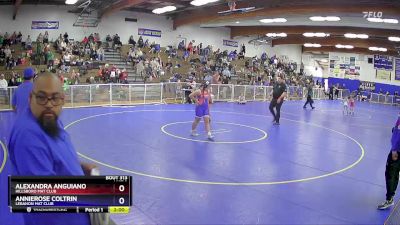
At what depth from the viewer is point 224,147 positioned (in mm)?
12664

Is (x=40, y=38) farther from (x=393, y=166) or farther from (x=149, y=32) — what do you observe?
(x=393, y=166)

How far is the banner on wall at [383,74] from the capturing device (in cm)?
4547

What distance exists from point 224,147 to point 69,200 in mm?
10438

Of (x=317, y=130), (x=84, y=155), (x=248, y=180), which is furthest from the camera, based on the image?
(x=317, y=130)

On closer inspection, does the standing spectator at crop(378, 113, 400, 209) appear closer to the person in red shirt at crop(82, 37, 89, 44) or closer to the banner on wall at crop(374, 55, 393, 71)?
the person in red shirt at crop(82, 37, 89, 44)

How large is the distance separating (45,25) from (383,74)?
1505 inches

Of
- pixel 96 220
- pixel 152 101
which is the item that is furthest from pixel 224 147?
pixel 152 101

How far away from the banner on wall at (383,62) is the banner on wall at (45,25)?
3668cm

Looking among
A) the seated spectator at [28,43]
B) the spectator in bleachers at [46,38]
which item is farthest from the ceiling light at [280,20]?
the seated spectator at [28,43]

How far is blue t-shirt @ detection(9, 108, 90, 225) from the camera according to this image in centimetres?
238

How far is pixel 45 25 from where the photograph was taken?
28922 millimetres

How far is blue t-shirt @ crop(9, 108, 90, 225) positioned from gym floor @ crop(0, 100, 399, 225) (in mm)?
4156

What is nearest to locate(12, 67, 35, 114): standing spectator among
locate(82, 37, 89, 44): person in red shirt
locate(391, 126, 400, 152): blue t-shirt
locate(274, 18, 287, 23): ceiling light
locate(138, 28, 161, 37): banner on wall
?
locate(391, 126, 400, 152): blue t-shirt

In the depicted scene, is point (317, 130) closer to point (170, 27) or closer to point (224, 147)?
point (224, 147)
